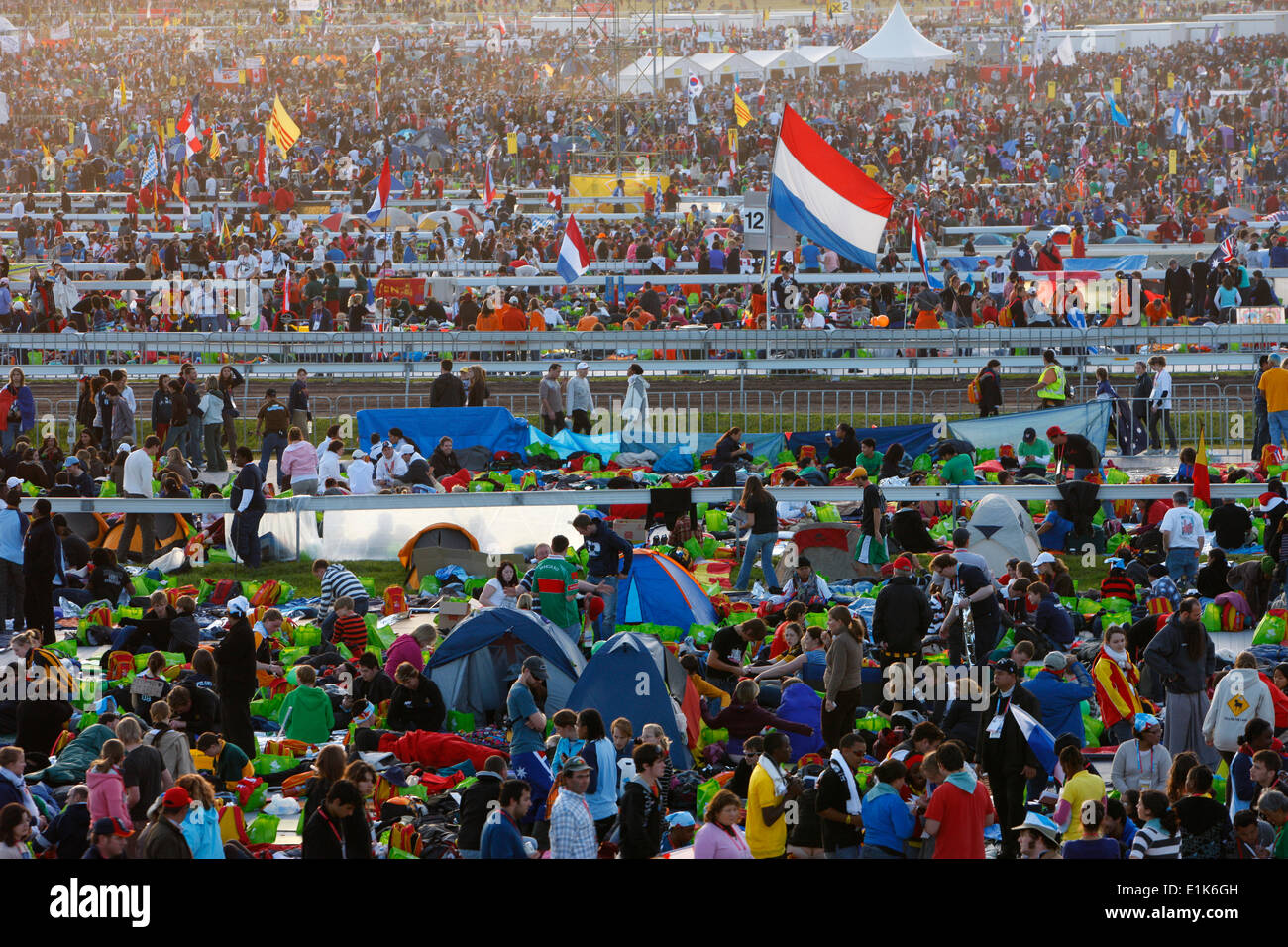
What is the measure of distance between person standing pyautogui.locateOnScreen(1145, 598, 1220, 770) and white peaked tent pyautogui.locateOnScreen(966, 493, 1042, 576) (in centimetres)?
472

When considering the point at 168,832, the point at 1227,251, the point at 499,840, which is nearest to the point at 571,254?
the point at 1227,251

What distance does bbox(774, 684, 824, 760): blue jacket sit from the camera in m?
12.9

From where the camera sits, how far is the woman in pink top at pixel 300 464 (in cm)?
1961

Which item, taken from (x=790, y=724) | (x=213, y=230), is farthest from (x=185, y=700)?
(x=213, y=230)

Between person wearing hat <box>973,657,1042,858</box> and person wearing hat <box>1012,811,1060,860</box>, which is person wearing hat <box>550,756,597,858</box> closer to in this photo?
person wearing hat <box>1012,811,1060,860</box>

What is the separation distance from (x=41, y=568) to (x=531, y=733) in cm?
575

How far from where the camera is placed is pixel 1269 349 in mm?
27062

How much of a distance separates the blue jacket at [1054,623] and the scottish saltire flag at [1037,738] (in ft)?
9.83

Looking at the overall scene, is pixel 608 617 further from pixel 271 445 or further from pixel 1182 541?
pixel 271 445

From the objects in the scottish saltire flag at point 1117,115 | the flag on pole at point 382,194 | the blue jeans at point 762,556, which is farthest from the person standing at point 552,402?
the scottish saltire flag at point 1117,115

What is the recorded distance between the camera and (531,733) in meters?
12.3

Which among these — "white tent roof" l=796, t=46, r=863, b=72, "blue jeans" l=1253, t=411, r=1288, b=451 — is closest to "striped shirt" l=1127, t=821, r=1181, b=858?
"blue jeans" l=1253, t=411, r=1288, b=451
